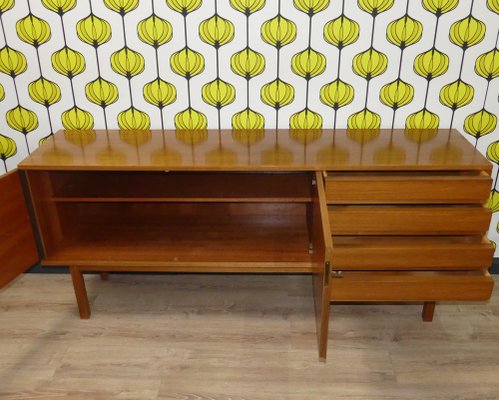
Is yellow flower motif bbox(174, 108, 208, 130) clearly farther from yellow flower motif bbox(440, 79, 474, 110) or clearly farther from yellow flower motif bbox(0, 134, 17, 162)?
yellow flower motif bbox(440, 79, 474, 110)

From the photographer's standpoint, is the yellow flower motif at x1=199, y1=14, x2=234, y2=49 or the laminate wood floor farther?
the yellow flower motif at x1=199, y1=14, x2=234, y2=49

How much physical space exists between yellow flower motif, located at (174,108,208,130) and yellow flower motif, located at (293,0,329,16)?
63 cm

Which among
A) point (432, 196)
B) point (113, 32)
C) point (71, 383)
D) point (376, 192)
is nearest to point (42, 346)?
point (71, 383)

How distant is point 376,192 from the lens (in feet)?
5.85

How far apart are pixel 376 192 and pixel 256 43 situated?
0.84m

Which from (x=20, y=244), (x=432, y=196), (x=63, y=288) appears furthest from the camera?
(x=63, y=288)

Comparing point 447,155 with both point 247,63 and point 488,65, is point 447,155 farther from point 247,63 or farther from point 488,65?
point 247,63

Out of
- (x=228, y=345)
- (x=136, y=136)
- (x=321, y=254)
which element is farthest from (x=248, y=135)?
(x=228, y=345)

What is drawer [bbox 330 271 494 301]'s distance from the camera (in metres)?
1.85

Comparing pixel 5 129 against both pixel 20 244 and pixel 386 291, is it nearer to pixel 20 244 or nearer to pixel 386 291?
pixel 20 244

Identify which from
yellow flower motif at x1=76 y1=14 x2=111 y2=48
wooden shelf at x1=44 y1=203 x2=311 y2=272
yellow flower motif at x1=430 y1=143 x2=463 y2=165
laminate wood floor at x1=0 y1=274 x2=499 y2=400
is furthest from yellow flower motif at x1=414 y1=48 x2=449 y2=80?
yellow flower motif at x1=76 y1=14 x2=111 y2=48

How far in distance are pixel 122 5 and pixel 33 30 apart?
406 mm

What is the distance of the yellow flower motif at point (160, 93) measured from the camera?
218 cm

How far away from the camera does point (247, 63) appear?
2.13 meters
